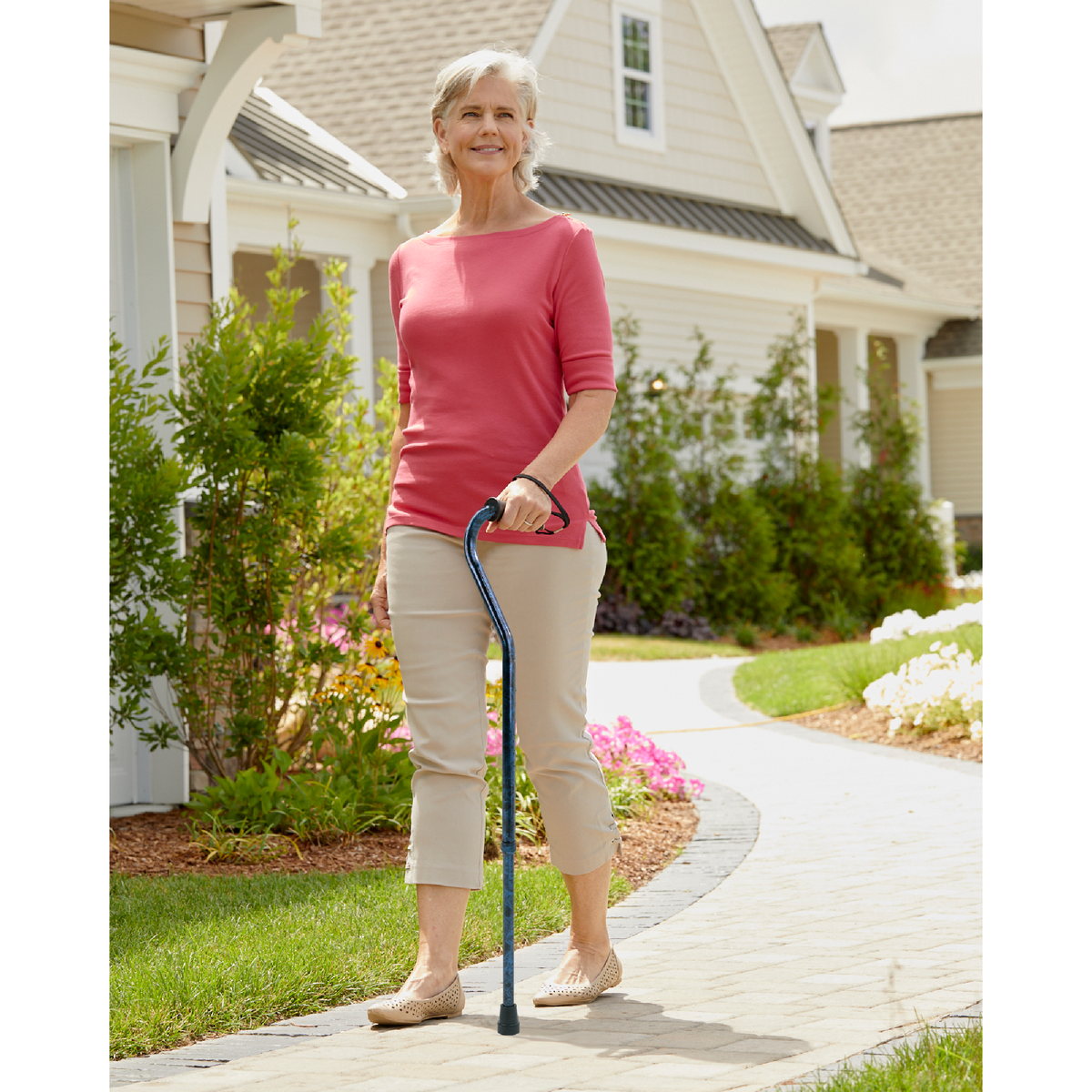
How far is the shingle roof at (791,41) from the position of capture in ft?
69.1

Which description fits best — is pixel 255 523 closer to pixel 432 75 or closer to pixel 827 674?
pixel 827 674

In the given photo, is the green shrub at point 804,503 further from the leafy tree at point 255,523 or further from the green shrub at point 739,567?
the leafy tree at point 255,523

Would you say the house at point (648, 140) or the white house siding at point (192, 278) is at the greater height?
the house at point (648, 140)

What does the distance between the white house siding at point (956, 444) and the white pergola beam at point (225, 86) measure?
61.4 feet

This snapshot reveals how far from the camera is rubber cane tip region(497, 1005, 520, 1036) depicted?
11.3 ft

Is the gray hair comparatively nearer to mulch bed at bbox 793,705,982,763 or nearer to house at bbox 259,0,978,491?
mulch bed at bbox 793,705,982,763

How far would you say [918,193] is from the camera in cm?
2672

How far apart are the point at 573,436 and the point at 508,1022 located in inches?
50.1

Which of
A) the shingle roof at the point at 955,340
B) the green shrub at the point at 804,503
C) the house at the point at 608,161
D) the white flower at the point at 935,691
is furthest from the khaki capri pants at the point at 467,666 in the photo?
the shingle roof at the point at 955,340

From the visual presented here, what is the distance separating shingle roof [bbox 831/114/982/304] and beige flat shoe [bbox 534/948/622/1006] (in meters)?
21.6
